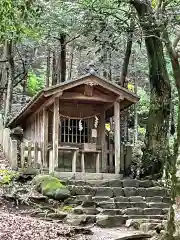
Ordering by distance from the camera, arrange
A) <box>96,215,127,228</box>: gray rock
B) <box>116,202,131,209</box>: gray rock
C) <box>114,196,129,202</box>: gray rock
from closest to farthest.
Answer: <box>96,215,127,228</box>: gray rock, <box>116,202,131,209</box>: gray rock, <box>114,196,129,202</box>: gray rock

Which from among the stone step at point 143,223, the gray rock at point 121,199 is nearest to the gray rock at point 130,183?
the gray rock at point 121,199

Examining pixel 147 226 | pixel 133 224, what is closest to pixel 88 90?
pixel 133 224

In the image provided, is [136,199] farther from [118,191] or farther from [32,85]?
[32,85]

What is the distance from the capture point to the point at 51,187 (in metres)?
12.5

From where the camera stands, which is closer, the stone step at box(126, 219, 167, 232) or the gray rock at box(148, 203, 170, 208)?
the stone step at box(126, 219, 167, 232)

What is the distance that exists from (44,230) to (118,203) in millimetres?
3666

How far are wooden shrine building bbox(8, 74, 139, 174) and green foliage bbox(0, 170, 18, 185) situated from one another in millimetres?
1499

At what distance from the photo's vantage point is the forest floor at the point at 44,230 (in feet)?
27.1

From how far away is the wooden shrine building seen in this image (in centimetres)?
1559

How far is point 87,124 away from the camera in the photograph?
1742 cm

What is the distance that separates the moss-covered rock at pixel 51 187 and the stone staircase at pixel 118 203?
26 centimetres

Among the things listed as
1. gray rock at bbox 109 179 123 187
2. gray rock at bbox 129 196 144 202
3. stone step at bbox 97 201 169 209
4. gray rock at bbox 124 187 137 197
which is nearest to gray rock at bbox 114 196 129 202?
gray rock at bbox 129 196 144 202

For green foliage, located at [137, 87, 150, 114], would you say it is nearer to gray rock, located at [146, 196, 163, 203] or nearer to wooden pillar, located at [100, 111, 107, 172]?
wooden pillar, located at [100, 111, 107, 172]

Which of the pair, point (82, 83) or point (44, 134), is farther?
point (44, 134)
